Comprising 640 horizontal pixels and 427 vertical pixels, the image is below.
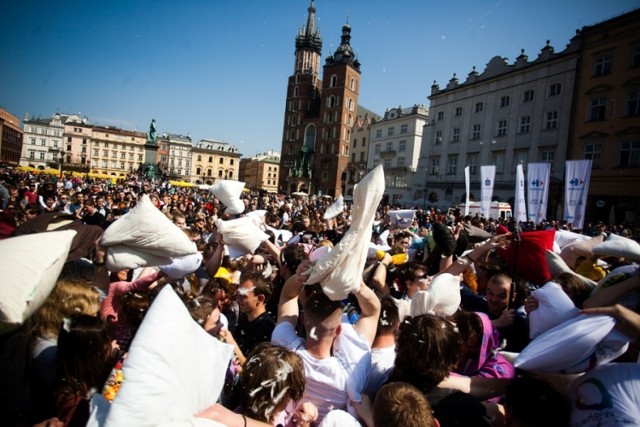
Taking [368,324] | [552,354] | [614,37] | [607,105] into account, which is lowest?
[368,324]

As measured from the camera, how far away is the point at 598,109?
927 inches

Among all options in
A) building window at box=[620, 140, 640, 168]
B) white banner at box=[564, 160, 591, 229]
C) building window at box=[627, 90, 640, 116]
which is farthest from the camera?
building window at box=[627, 90, 640, 116]

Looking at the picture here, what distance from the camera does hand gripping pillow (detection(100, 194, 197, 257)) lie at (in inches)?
92.5

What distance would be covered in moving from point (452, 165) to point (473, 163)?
7.63 feet

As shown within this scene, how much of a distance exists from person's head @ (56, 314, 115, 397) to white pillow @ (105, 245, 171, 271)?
58 centimetres

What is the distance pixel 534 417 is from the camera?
5.43 ft

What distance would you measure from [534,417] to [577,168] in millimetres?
17840

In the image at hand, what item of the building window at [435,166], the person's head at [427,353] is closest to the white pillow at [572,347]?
the person's head at [427,353]

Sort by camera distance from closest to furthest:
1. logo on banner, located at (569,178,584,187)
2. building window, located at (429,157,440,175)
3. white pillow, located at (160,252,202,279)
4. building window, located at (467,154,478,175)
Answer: white pillow, located at (160,252,202,279) → logo on banner, located at (569,178,584,187) → building window, located at (467,154,478,175) → building window, located at (429,157,440,175)

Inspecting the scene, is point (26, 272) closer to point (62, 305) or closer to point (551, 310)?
point (62, 305)

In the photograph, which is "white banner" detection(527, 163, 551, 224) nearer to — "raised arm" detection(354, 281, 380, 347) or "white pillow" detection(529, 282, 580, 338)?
"white pillow" detection(529, 282, 580, 338)

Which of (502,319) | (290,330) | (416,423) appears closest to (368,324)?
(290,330)

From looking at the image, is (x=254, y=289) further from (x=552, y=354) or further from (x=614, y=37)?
(x=614, y=37)

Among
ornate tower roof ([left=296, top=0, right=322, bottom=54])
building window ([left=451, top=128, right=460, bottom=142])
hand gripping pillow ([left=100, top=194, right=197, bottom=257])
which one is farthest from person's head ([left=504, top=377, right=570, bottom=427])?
ornate tower roof ([left=296, top=0, right=322, bottom=54])
